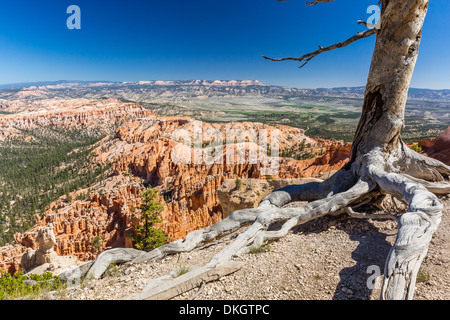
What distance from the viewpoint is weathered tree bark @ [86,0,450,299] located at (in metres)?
3.13

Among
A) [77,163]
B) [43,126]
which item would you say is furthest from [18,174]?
[43,126]

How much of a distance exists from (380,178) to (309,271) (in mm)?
2390

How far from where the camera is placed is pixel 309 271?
301 cm

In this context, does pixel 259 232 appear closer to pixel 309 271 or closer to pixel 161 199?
pixel 309 271

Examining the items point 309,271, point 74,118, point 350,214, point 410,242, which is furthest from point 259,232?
point 74,118

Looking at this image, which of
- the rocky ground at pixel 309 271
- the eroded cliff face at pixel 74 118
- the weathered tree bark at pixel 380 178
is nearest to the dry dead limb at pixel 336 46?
the weathered tree bark at pixel 380 178

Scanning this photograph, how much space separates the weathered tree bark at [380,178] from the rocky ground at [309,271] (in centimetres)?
23

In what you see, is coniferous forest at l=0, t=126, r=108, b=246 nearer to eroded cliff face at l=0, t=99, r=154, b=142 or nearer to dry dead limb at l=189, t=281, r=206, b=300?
eroded cliff face at l=0, t=99, r=154, b=142

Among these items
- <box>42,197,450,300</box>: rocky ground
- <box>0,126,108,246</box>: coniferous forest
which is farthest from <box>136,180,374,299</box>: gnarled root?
<box>0,126,108,246</box>: coniferous forest

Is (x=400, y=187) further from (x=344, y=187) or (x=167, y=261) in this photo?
(x=167, y=261)

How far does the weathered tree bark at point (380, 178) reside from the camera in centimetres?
313

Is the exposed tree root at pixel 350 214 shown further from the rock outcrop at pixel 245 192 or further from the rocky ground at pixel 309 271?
the rock outcrop at pixel 245 192

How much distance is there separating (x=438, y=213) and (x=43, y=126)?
167526 millimetres

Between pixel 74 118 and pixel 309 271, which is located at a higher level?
pixel 74 118
